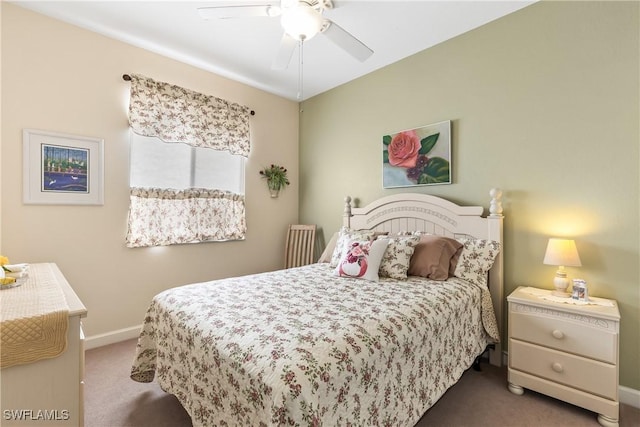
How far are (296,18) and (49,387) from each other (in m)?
2.09

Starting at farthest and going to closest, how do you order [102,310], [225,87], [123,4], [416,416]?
[225,87], [102,310], [123,4], [416,416]

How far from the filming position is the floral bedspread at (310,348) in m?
1.09

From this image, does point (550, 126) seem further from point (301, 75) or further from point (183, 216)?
point (183, 216)

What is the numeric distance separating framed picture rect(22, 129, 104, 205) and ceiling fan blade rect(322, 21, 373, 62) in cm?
224

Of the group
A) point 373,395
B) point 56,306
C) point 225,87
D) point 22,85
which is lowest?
point 373,395

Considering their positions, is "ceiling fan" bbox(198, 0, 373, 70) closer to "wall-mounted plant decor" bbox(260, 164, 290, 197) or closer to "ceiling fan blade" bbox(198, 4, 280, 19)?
"ceiling fan blade" bbox(198, 4, 280, 19)

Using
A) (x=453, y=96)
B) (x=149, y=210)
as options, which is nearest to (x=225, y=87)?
(x=149, y=210)

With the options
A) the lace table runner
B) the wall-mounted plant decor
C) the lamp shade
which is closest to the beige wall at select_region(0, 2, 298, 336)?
the wall-mounted plant decor

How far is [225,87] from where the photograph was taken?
3479 mm

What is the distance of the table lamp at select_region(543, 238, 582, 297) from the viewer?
1.90 m

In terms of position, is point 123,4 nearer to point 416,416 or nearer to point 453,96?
point 453,96

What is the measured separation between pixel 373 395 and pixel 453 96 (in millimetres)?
2590

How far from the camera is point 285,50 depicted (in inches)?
83.5

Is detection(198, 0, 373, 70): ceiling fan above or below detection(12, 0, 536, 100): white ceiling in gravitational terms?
below
